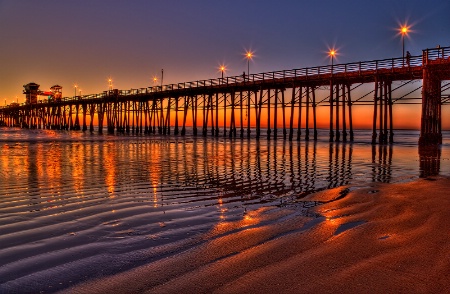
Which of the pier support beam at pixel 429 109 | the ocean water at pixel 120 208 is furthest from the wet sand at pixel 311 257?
the pier support beam at pixel 429 109

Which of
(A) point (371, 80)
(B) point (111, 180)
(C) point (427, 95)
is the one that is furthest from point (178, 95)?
(B) point (111, 180)

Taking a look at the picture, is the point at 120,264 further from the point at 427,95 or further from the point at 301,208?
the point at 427,95

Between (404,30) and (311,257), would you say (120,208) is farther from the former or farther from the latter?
(404,30)

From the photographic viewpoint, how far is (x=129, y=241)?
391cm

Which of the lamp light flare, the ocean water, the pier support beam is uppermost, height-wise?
the lamp light flare

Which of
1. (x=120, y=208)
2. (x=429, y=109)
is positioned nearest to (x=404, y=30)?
(x=429, y=109)

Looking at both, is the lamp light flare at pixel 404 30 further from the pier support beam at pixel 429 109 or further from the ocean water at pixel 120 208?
the ocean water at pixel 120 208

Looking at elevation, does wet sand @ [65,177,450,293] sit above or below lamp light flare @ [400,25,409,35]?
below

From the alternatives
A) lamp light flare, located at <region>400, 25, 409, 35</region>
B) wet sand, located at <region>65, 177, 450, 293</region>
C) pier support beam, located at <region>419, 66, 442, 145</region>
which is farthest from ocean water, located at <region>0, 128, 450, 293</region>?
lamp light flare, located at <region>400, 25, 409, 35</region>

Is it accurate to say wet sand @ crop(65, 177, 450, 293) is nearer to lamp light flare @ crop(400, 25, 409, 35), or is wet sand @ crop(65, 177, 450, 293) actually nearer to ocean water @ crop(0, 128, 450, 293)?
ocean water @ crop(0, 128, 450, 293)

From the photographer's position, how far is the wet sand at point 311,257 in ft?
9.00

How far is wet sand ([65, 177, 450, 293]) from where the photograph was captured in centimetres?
274

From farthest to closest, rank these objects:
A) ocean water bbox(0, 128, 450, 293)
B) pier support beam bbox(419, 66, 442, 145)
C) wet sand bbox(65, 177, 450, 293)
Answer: pier support beam bbox(419, 66, 442, 145) → ocean water bbox(0, 128, 450, 293) → wet sand bbox(65, 177, 450, 293)

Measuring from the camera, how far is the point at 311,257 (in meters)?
3.38
